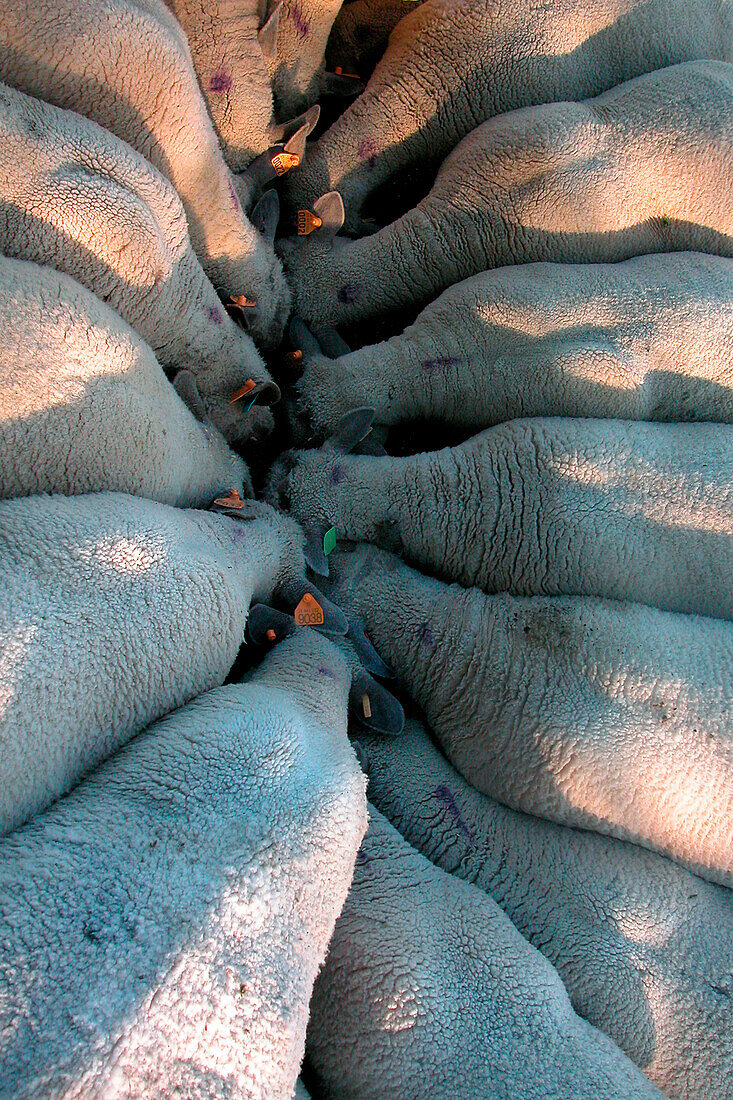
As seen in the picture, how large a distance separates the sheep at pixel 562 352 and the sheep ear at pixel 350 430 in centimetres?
8

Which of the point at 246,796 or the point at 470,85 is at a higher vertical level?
the point at 470,85

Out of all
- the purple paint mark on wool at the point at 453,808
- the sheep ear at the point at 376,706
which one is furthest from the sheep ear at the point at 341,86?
the purple paint mark on wool at the point at 453,808

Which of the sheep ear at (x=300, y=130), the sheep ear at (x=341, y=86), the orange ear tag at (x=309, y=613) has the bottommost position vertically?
the orange ear tag at (x=309, y=613)

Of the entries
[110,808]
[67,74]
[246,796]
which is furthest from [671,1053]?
[67,74]

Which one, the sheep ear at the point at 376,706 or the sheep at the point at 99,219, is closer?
the sheep at the point at 99,219

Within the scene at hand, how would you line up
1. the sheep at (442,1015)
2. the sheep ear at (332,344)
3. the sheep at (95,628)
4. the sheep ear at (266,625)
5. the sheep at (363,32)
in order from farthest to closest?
the sheep at (363,32)
the sheep ear at (332,344)
the sheep ear at (266,625)
the sheep at (442,1015)
the sheep at (95,628)

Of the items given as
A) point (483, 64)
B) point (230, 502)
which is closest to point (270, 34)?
point (483, 64)

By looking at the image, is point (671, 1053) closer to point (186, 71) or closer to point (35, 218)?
point (35, 218)

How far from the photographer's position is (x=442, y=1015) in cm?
120

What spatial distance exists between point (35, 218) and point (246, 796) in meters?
1.10

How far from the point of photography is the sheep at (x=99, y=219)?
1312mm

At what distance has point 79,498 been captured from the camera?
1.30 m

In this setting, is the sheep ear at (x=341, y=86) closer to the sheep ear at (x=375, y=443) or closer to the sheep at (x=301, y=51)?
the sheep at (x=301, y=51)

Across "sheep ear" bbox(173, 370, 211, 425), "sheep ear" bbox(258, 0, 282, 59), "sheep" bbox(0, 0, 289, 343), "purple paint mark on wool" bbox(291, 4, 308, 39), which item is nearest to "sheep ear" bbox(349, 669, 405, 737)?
"sheep ear" bbox(173, 370, 211, 425)
